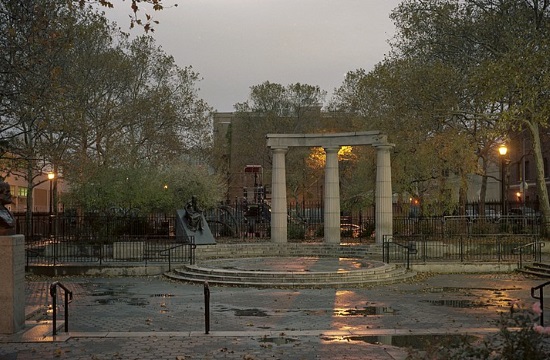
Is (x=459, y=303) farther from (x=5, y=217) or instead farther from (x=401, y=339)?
(x=5, y=217)

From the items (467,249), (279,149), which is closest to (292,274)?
(467,249)

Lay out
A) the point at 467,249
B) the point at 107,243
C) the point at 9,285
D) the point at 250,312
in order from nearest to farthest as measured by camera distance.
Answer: the point at 9,285, the point at 250,312, the point at 467,249, the point at 107,243

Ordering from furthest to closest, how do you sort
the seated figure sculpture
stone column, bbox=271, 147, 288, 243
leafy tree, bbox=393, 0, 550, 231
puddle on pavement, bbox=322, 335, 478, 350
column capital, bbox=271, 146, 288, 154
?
column capital, bbox=271, 146, 288, 154, stone column, bbox=271, 147, 288, 243, the seated figure sculpture, leafy tree, bbox=393, 0, 550, 231, puddle on pavement, bbox=322, 335, 478, 350

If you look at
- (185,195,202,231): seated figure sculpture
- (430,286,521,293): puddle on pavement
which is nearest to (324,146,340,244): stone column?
(185,195,202,231): seated figure sculpture

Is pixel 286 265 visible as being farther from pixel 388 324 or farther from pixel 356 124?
pixel 356 124

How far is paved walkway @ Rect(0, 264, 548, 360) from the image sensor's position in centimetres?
1091

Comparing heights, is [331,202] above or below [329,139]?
below

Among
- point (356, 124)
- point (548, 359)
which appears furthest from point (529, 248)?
point (548, 359)

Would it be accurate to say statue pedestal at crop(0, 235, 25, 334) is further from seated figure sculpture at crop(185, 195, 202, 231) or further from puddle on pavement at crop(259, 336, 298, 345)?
seated figure sculpture at crop(185, 195, 202, 231)

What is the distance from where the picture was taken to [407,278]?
75.8 ft

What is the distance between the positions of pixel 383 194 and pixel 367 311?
1611cm

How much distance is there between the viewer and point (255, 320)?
14.3 m

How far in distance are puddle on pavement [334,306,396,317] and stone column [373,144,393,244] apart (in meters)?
15.3

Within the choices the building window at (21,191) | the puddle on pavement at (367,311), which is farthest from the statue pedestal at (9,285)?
the building window at (21,191)
